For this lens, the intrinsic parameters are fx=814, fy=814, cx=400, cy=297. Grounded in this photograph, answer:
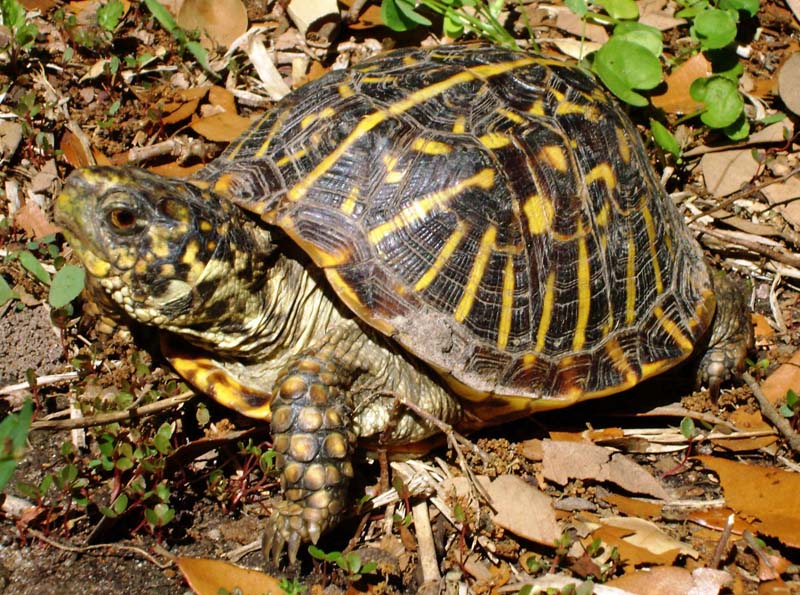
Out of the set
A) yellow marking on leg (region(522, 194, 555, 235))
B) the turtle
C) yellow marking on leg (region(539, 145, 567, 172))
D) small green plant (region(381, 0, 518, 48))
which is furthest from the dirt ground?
yellow marking on leg (region(539, 145, 567, 172))

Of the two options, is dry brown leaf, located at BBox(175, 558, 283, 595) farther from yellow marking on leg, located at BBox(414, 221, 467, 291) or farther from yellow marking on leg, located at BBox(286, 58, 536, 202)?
yellow marking on leg, located at BBox(286, 58, 536, 202)

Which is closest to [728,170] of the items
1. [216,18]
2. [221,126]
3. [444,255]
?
[444,255]

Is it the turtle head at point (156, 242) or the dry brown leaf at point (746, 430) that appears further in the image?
the dry brown leaf at point (746, 430)

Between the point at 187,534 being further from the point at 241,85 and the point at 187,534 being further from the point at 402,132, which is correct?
the point at 241,85

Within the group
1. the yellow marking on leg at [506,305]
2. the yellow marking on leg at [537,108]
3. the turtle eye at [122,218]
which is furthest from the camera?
the yellow marking on leg at [537,108]

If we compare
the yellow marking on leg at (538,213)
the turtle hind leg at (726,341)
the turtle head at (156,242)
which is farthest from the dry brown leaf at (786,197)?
the turtle head at (156,242)

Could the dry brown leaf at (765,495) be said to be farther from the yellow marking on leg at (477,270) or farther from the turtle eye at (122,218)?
the turtle eye at (122,218)

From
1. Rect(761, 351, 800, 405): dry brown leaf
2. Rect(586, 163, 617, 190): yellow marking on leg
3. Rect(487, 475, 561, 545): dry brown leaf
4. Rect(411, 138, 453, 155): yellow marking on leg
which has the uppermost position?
Rect(411, 138, 453, 155): yellow marking on leg

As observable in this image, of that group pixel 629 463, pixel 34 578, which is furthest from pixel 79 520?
pixel 629 463
